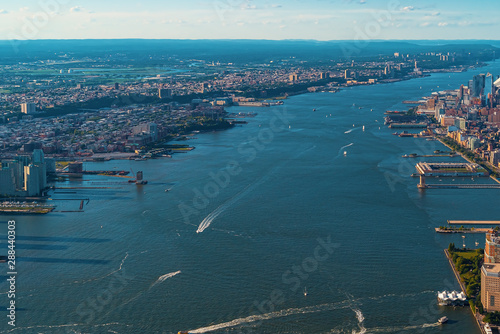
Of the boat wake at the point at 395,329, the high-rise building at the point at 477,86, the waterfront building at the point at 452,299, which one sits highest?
the high-rise building at the point at 477,86

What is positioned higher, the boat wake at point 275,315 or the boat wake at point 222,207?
the boat wake at point 222,207

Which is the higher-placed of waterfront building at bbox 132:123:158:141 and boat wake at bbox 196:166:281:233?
waterfront building at bbox 132:123:158:141

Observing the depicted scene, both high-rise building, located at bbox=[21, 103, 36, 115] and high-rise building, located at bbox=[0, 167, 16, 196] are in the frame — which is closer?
high-rise building, located at bbox=[0, 167, 16, 196]

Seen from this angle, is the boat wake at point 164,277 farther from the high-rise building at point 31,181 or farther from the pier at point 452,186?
the pier at point 452,186

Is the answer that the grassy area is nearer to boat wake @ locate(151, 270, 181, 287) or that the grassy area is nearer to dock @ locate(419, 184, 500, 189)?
boat wake @ locate(151, 270, 181, 287)

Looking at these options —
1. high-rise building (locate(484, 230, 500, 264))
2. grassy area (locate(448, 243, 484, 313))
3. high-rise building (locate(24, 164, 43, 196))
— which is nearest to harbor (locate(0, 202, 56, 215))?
high-rise building (locate(24, 164, 43, 196))

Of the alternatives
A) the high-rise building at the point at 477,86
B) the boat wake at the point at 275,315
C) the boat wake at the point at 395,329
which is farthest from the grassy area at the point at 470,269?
the high-rise building at the point at 477,86

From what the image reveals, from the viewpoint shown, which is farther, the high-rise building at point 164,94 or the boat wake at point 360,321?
the high-rise building at point 164,94

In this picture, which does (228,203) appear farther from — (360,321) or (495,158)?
(495,158)
